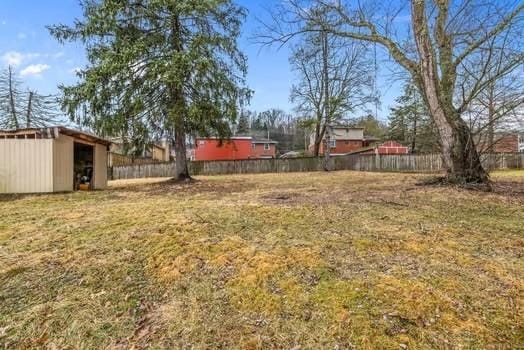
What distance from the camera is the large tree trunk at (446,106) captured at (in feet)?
22.9

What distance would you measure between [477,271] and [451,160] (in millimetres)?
5291

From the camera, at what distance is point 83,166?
10.6 metres

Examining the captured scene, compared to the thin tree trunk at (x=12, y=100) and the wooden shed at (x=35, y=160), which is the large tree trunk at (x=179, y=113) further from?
the thin tree trunk at (x=12, y=100)

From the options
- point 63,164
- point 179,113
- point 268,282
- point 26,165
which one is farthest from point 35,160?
point 268,282

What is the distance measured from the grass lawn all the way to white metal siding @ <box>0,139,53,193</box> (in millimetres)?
4427

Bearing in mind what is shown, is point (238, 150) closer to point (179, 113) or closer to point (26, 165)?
point (179, 113)

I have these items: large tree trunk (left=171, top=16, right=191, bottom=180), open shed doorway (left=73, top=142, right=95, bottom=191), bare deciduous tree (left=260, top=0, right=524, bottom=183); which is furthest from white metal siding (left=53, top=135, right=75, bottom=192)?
bare deciduous tree (left=260, top=0, right=524, bottom=183)

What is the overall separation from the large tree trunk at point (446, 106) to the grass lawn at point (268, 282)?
2664 mm

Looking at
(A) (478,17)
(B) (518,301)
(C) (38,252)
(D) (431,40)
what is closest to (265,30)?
(D) (431,40)

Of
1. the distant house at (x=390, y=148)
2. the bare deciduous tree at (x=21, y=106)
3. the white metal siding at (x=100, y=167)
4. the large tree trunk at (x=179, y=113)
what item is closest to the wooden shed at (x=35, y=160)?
the white metal siding at (x=100, y=167)

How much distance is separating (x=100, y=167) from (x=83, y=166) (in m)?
0.50

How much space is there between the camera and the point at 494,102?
647 cm

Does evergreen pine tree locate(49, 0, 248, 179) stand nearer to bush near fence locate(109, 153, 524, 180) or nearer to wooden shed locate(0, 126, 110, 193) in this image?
wooden shed locate(0, 126, 110, 193)

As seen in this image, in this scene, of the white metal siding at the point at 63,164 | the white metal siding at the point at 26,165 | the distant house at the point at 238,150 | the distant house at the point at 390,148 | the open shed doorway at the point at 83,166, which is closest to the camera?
the white metal siding at the point at 26,165
